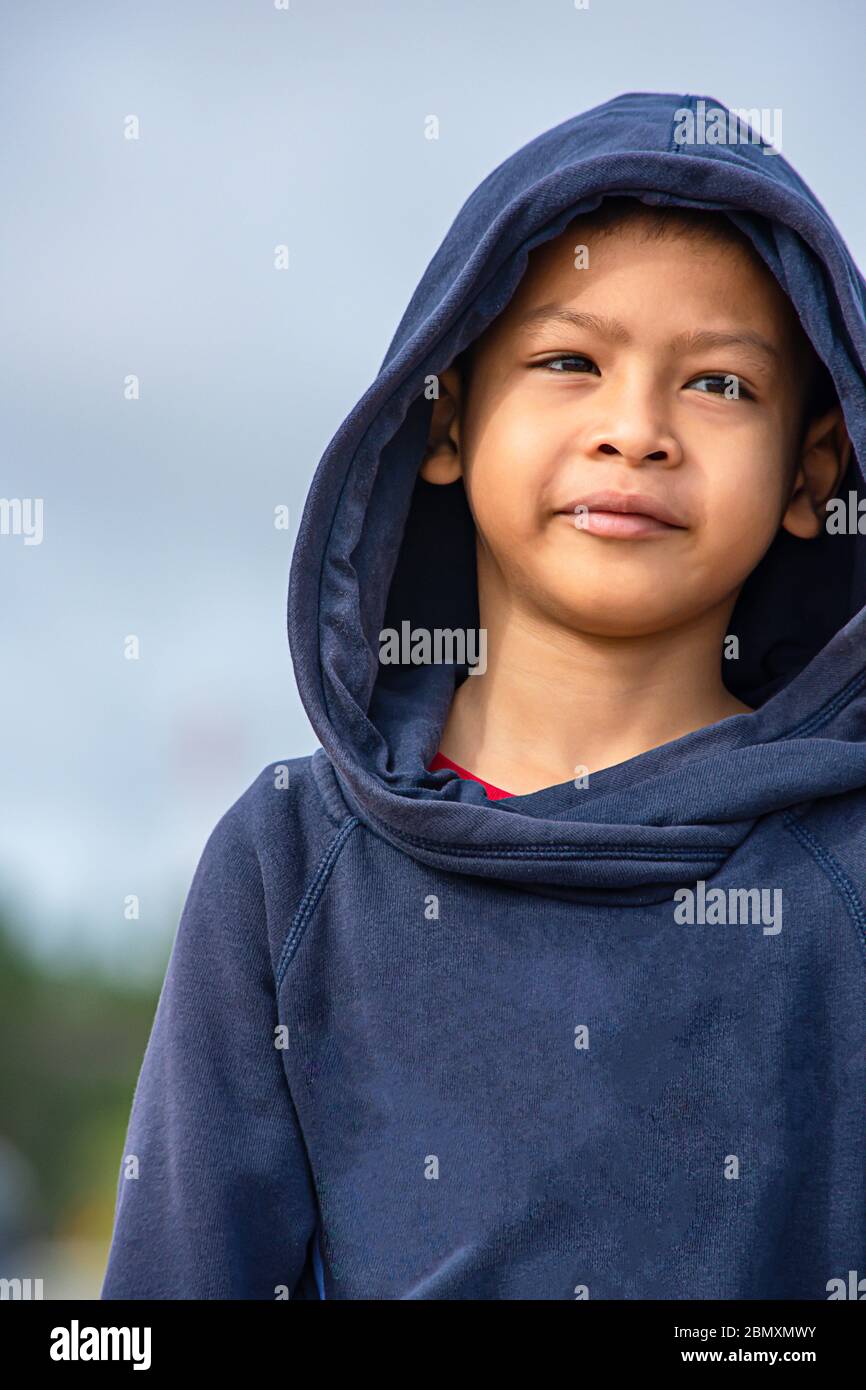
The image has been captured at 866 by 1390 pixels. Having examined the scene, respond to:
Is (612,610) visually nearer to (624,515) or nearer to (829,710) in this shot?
(624,515)

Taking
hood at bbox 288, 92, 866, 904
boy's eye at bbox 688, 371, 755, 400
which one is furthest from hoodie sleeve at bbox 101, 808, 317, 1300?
boy's eye at bbox 688, 371, 755, 400

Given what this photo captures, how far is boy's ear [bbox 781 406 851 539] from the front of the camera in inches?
70.5

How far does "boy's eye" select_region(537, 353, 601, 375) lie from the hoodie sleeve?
1.88 ft

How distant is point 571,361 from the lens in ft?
5.50

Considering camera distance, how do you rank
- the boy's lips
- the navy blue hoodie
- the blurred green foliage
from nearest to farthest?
1. the navy blue hoodie
2. the boy's lips
3. the blurred green foliage

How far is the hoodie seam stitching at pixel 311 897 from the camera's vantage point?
163 centimetres

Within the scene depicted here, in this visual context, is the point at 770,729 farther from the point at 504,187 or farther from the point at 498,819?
the point at 504,187

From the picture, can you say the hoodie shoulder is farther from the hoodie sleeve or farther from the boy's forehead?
the boy's forehead

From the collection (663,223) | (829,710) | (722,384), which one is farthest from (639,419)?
(829,710)

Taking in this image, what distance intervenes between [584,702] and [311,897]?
1.15ft

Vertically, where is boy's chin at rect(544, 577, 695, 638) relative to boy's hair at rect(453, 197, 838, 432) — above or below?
below

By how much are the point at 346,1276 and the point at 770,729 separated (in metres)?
0.67

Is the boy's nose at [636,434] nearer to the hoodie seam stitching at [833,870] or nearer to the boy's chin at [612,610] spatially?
the boy's chin at [612,610]

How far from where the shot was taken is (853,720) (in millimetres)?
1688
